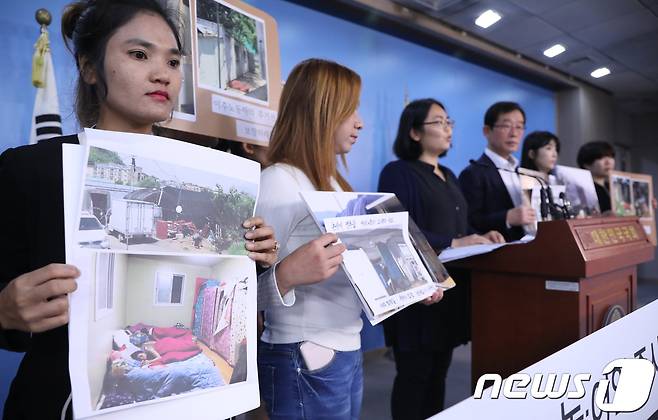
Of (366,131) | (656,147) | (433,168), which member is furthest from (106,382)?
(656,147)

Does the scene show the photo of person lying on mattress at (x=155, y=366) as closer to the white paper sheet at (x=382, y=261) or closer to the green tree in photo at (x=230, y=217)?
the green tree in photo at (x=230, y=217)

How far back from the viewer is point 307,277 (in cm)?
78

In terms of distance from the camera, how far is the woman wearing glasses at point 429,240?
1.45 metres

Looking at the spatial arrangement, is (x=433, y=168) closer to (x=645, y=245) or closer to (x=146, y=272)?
(x=645, y=245)

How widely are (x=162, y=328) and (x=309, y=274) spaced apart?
313mm

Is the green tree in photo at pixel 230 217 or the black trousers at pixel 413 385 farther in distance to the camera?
the black trousers at pixel 413 385

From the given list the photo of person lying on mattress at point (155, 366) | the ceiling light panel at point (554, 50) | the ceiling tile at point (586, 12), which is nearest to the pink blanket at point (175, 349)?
the photo of person lying on mattress at point (155, 366)

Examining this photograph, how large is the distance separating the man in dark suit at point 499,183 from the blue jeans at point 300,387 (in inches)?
35.5

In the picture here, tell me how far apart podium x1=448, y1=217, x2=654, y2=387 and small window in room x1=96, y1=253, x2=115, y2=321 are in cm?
119

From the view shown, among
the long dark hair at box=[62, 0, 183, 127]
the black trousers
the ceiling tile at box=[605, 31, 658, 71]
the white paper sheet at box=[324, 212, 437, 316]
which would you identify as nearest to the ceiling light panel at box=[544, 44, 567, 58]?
the ceiling tile at box=[605, 31, 658, 71]

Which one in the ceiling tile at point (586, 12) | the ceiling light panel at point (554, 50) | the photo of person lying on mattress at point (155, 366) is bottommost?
the photo of person lying on mattress at point (155, 366)

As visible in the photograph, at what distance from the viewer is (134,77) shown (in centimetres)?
63

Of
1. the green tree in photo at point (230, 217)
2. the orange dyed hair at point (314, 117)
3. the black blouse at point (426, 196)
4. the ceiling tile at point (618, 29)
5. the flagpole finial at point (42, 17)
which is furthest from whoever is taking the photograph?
the ceiling tile at point (618, 29)

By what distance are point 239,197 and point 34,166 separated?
28 centimetres
